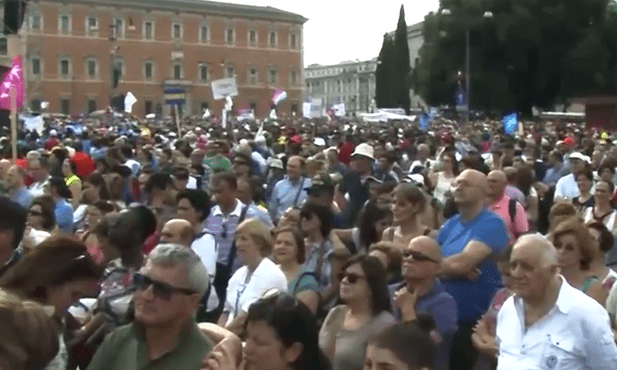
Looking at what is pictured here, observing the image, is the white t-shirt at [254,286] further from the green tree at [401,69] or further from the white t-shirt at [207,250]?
the green tree at [401,69]

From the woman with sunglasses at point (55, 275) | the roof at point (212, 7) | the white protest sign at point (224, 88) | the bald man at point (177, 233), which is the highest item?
Result: the roof at point (212, 7)

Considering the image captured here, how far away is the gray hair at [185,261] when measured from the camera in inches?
169

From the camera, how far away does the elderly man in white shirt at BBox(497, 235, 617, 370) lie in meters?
5.17

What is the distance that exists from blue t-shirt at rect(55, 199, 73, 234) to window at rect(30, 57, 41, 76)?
291 ft

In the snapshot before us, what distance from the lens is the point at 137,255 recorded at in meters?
6.18

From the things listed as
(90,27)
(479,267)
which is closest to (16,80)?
(479,267)

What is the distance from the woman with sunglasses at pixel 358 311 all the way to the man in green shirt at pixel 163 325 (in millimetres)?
1373

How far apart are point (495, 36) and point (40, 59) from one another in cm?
4667

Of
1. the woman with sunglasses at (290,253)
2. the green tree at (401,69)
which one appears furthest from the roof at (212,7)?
the woman with sunglasses at (290,253)

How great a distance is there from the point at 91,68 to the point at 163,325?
9831 cm

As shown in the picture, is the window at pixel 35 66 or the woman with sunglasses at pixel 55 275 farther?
the window at pixel 35 66

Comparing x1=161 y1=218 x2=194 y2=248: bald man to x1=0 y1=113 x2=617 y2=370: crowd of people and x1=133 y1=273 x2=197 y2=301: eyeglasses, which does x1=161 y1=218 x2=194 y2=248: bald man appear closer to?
x1=0 y1=113 x2=617 y2=370: crowd of people

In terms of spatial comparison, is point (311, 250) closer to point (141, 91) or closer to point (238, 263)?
point (238, 263)

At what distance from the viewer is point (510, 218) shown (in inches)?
347
